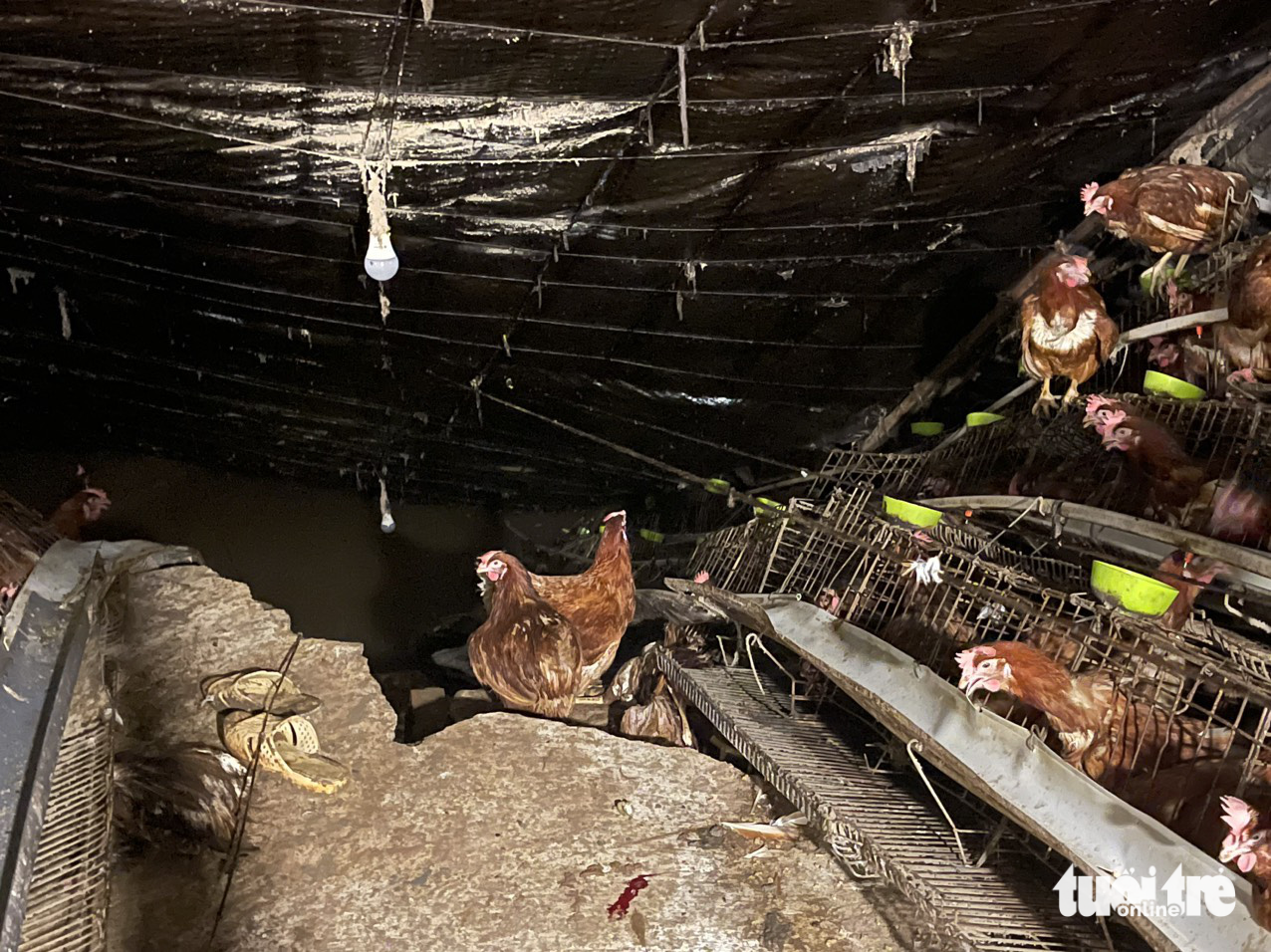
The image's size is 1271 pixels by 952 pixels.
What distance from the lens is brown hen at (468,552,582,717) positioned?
9.26ft

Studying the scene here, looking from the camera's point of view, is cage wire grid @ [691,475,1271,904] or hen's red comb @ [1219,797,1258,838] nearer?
hen's red comb @ [1219,797,1258,838]

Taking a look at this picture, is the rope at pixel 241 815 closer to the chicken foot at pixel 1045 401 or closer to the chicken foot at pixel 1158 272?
the chicken foot at pixel 1045 401

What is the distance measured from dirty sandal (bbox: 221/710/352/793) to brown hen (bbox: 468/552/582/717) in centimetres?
63

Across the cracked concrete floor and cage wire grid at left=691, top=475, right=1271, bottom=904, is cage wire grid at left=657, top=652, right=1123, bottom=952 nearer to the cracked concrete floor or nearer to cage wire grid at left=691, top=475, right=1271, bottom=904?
the cracked concrete floor

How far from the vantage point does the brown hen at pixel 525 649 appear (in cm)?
282

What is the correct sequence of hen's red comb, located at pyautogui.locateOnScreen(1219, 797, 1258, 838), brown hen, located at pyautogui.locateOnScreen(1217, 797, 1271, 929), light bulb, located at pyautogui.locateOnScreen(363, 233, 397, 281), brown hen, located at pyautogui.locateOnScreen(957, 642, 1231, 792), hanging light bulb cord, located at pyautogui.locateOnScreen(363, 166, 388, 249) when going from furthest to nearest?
1. hanging light bulb cord, located at pyautogui.locateOnScreen(363, 166, 388, 249)
2. light bulb, located at pyautogui.locateOnScreen(363, 233, 397, 281)
3. brown hen, located at pyautogui.locateOnScreen(957, 642, 1231, 792)
4. hen's red comb, located at pyautogui.locateOnScreen(1219, 797, 1258, 838)
5. brown hen, located at pyautogui.locateOnScreen(1217, 797, 1271, 929)

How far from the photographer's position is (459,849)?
2.18 meters

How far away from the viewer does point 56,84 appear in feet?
Answer: 6.39

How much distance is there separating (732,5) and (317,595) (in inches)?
175

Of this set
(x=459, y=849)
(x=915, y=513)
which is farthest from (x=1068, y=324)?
(x=459, y=849)

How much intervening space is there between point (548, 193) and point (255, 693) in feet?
5.85

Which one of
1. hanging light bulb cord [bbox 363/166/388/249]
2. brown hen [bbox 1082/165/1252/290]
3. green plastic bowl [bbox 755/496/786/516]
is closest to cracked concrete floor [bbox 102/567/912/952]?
green plastic bowl [bbox 755/496/786/516]

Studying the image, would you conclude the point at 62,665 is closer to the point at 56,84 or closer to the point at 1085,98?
the point at 56,84

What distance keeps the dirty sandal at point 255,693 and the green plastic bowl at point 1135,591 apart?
2244 millimetres
